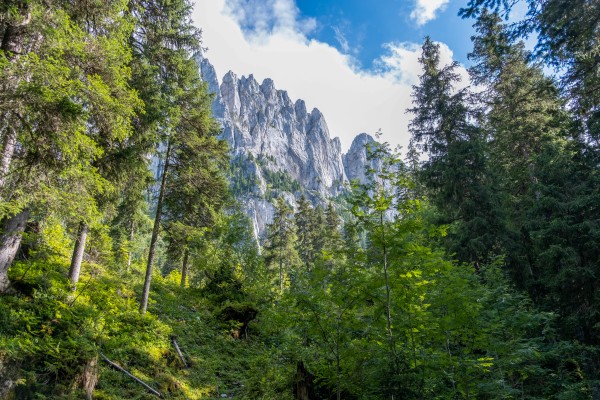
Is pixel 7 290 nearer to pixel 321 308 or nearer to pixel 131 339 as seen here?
pixel 131 339

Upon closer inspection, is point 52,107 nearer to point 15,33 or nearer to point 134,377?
point 15,33

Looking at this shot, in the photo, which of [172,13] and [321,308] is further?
[172,13]

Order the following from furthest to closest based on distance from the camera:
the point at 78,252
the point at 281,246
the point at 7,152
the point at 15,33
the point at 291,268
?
the point at 281,246, the point at 291,268, the point at 78,252, the point at 15,33, the point at 7,152

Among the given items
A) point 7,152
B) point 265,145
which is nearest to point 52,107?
point 7,152

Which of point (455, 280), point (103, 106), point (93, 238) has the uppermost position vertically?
point (103, 106)

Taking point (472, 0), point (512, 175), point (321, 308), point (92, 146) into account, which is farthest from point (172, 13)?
point (512, 175)

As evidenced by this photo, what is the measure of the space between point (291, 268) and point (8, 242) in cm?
734

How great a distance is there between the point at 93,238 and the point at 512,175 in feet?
60.9

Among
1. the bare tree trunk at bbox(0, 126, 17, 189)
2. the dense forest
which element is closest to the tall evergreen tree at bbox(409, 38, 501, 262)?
the dense forest

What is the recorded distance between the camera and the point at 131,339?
346 inches

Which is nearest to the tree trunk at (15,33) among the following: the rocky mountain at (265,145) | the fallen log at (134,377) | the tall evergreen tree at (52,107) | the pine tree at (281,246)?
the tall evergreen tree at (52,107)

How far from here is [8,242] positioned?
7320mm

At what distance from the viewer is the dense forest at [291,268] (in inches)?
213

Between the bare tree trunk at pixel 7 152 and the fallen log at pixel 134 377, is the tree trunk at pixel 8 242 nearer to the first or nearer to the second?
the bare tree trunk at pixel 7 152
